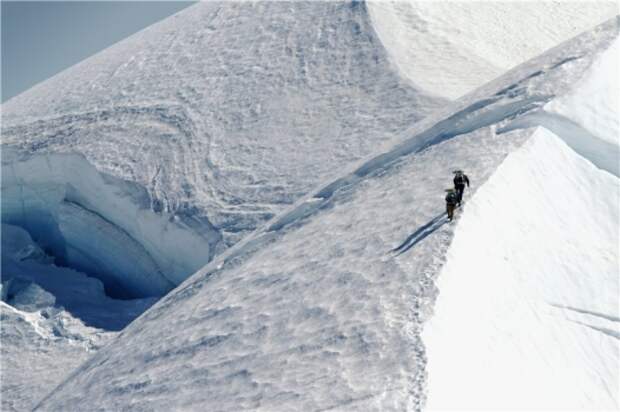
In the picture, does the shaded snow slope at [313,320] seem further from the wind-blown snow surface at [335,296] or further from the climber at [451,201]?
the climber at [451,201]

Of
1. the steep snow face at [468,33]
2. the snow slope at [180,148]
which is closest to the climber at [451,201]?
the snow slope at [180,148]

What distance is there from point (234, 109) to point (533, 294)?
13.0m

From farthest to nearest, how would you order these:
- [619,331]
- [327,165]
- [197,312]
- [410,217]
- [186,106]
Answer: [186,106] → [327,165] → [197,312] → [410,217] → [619,331]

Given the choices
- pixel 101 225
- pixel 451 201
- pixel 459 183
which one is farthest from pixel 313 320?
pixel 101 225

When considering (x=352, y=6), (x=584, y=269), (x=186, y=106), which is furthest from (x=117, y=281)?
(x=584, y=269)

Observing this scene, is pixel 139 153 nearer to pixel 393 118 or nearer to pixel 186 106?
pixel 186 106

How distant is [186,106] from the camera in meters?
21.9

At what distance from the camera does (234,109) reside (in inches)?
844

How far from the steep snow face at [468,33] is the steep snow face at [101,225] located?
634cm

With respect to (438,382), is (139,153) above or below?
below

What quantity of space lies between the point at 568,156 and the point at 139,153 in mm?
11729

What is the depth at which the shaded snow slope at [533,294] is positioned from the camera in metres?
8.27

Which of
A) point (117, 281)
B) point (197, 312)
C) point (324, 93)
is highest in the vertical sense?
point (197, 312)

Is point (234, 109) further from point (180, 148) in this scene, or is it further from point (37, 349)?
point (37, 349)
